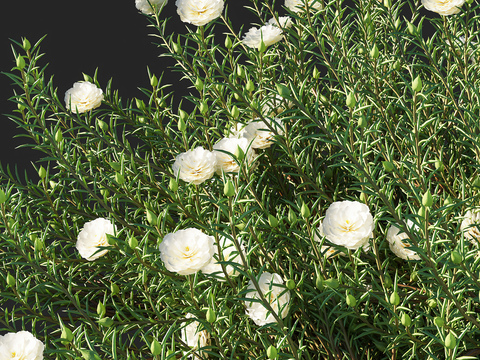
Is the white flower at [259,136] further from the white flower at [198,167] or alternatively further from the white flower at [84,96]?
the white flower at [84,96]

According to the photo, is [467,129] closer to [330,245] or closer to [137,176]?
[330,245]

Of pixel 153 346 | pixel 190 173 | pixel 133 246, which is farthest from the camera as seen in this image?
pixel 190 173

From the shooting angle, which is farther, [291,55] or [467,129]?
[291,55]

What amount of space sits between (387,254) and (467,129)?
23cm

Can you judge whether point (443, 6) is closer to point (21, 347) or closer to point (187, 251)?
point (187, 251)

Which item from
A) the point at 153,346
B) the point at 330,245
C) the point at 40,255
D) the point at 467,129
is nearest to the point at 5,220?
the point at 40,255

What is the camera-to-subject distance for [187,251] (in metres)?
0.72

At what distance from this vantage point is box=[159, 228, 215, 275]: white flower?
72 cm

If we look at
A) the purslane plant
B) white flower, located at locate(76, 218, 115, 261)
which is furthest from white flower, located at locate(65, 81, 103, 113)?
white flower, located at locate(76, 218, 115, 261)

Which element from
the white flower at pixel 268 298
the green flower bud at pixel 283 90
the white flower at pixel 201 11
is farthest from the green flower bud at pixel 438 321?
the white flower at pixel 201 11

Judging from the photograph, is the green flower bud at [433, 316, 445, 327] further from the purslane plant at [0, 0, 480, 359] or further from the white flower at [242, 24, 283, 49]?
the white flower at [242, 24, 283, 49]

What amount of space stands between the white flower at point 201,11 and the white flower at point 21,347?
0.57 m

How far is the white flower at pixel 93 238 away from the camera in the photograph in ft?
3.02

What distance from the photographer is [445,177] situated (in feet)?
3.38
